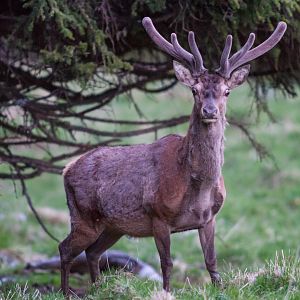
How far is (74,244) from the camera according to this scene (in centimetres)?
805

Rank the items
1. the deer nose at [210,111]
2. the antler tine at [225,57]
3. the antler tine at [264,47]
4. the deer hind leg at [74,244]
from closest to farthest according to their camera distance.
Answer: the deer nose at [210,111] < the antler tine at [225,57] < the antler tine at [264,47] < the deer hind leg at [74,244]

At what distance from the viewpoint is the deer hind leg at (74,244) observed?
7.96m

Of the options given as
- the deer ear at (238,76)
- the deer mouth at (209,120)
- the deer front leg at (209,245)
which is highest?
the deer ear at (238,76)

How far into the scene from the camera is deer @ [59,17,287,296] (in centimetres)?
706

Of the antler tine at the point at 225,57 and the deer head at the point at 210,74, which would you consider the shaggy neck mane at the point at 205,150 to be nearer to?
the deer head at the point at 210,74

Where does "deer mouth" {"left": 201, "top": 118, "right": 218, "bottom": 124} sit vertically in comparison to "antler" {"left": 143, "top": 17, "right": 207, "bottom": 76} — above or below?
below

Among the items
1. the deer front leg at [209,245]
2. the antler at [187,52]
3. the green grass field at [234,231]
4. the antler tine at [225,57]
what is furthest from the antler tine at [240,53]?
the green grass field at [234,231]

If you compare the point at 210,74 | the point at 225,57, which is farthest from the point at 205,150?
the point at 225,57

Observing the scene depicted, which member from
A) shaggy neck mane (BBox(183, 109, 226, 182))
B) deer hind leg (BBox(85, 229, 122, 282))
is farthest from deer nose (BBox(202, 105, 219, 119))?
deer hind leg (BBox(85, 229, 122, 282))

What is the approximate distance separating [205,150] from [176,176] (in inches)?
12.9

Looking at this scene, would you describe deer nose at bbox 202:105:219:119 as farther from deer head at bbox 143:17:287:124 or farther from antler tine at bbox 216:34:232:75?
antler tine at bbox 216:34:232:75

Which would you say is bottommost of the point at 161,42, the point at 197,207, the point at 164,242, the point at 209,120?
the point at 164,242

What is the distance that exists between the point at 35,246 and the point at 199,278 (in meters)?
3.72

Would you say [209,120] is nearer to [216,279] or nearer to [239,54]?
[239,54]
